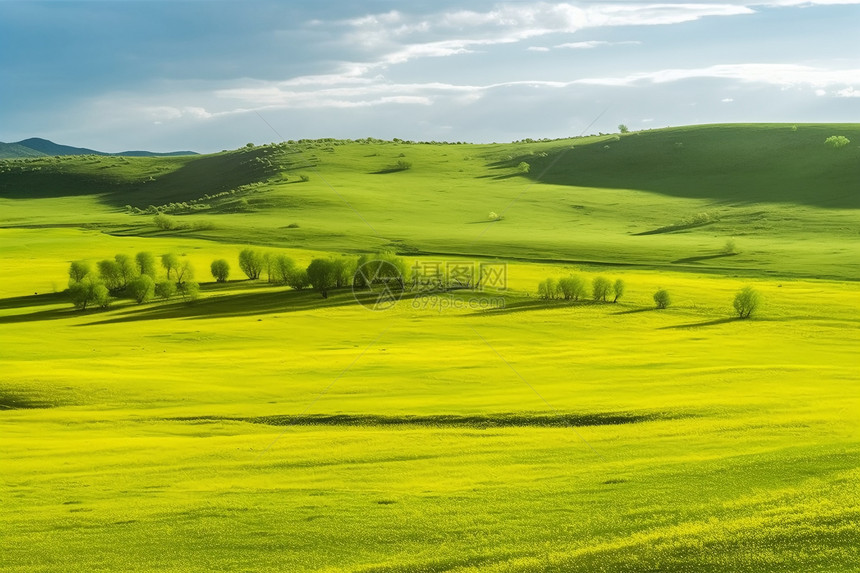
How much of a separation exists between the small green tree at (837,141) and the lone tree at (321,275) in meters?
124

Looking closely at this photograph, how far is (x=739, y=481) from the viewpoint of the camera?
65.1 ft

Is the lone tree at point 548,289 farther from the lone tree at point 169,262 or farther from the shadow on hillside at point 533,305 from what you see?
the lone tree at point 169,262

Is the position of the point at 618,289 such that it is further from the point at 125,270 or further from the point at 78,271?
the point at 78,271

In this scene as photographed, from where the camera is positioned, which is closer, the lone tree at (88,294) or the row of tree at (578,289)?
the row of tree at (578,289)

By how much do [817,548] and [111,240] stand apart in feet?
352

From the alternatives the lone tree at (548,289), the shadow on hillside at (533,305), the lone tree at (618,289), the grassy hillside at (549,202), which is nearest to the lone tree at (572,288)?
the lone tree at (548,289)

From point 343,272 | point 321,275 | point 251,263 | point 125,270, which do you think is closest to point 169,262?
point 125,270

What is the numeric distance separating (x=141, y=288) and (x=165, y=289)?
8.42 ft

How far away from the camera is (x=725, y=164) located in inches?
6029

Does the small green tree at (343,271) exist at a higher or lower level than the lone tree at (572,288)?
higher

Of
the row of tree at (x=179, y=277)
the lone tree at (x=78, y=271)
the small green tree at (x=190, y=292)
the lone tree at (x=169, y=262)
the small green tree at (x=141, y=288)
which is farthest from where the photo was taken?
the lone tree at (x=169, y=262)

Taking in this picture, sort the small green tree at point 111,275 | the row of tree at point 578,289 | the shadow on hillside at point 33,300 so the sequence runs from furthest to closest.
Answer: the small green tree at point 111,275 < the shadow on hillside at point 33,300 < the row of tree at point 578,289

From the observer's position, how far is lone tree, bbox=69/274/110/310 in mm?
64312

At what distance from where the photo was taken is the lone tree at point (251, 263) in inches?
3103
